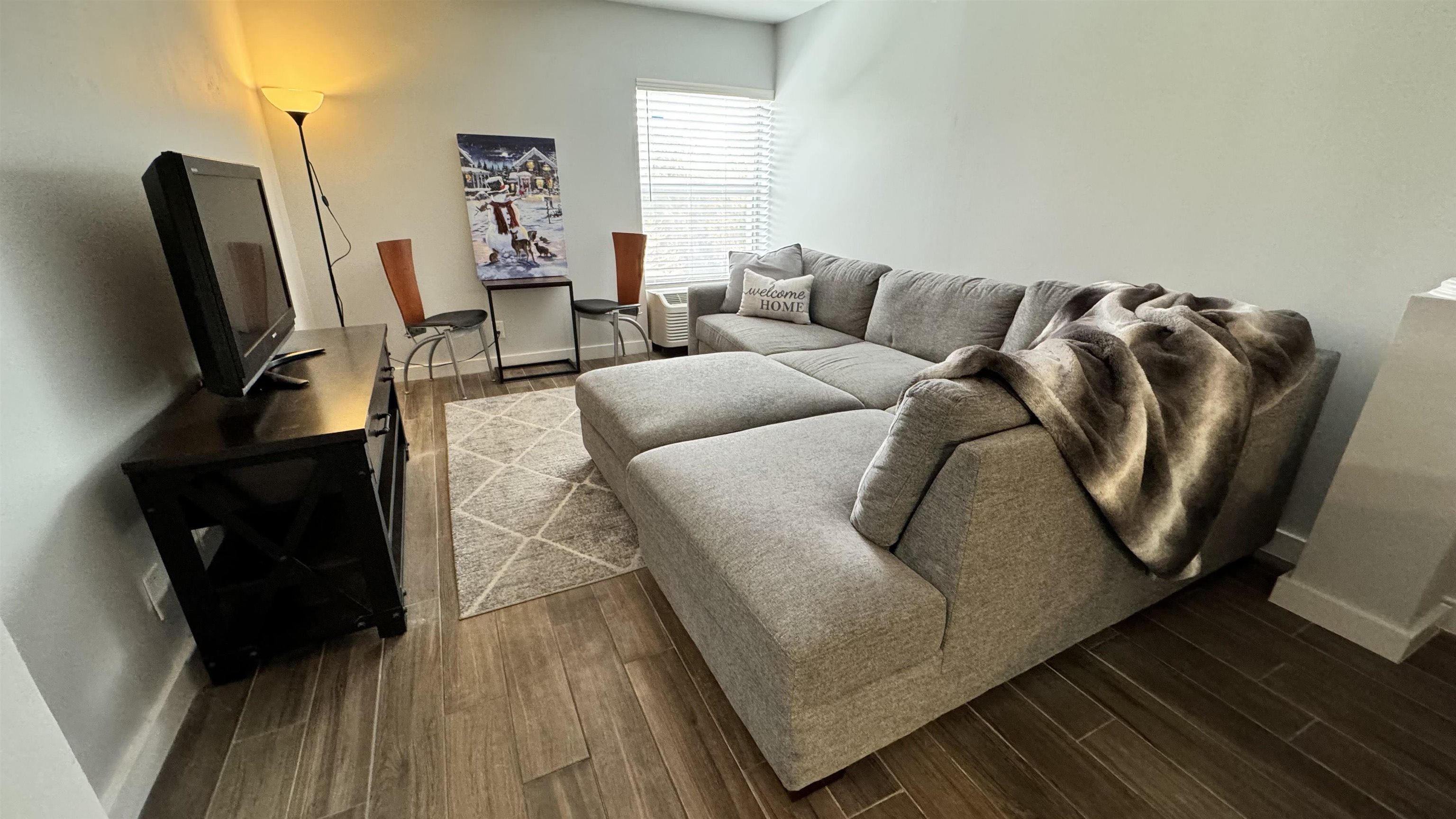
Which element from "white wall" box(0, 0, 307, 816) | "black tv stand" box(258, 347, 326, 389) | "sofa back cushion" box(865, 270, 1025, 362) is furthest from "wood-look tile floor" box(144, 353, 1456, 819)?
"sofa back cushion" box(865, 270, 1025, 362)

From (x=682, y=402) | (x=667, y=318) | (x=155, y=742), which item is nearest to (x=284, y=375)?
(x=155, y=742)

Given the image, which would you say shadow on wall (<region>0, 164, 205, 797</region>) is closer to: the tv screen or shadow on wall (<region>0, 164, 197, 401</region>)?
shadow on wall (<region>0, 164, 197, 401</region>)

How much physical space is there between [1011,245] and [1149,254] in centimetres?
63

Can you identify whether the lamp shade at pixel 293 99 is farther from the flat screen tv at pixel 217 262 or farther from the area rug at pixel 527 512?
→ the area rug at pixel 527 512

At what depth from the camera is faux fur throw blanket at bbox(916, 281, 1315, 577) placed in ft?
3.96

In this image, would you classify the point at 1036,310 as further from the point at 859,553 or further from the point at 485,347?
the point at 485,347

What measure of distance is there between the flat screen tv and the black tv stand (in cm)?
5

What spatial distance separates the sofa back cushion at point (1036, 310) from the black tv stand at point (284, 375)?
8.02ft

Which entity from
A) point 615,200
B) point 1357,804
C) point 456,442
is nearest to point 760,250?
point 615,200

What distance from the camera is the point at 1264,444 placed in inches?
67.9

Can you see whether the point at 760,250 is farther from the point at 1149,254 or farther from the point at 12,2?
the point at 12,2

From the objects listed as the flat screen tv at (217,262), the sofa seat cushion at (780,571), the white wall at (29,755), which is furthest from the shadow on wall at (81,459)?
the sofa seat cushion at (780,571)

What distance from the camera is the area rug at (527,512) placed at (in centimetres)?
195

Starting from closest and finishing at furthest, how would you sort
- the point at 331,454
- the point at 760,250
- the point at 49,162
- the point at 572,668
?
1. the point at 49,162
2. the point at 331,454
3. the point at 572,668
4. the point at 760,250
